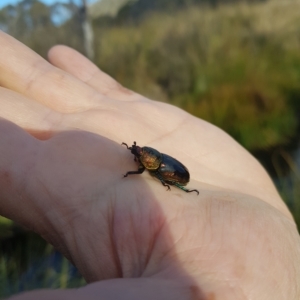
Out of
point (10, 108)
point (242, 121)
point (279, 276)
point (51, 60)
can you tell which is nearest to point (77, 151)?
point (10, 108)

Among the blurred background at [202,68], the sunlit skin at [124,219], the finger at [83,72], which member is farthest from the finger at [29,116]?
the blurred background at [202,68]

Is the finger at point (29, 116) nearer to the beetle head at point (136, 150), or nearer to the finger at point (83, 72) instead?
the beetle head at point (136, 150)

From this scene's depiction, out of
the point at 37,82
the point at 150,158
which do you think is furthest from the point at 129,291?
the point at 37,82

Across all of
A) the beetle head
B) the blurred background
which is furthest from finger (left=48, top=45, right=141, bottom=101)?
the blurred background

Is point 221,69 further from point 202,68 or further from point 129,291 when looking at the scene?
point 129,291

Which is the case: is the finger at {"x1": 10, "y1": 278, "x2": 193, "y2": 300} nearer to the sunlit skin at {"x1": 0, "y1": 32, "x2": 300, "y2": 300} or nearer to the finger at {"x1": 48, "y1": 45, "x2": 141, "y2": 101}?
the sunlit skin at {"x1": 0, "y1": 32, "x2": 300, "y2": 300}

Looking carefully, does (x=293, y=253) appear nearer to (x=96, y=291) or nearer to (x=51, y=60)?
(x=96, y=291)
